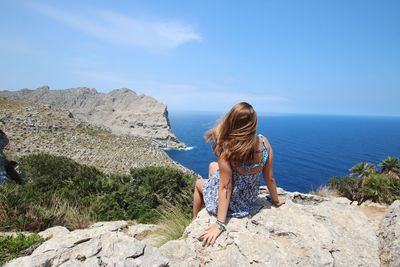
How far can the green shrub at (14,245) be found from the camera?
14.3 ft

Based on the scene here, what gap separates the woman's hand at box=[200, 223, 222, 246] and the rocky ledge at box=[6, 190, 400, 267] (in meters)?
0.08

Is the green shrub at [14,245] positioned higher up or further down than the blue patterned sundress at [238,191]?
further down

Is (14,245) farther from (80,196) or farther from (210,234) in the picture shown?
(80,196)

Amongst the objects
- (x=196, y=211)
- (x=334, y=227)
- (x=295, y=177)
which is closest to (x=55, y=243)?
(x=196, y=211)

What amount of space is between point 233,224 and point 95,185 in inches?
338

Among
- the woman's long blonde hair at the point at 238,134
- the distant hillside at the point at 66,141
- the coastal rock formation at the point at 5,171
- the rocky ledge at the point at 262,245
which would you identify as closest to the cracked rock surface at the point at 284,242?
the rocky ledge at the point at 262,245

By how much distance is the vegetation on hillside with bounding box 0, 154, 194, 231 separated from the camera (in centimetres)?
693

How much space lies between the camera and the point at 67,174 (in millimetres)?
13719

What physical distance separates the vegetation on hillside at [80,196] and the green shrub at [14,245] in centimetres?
169

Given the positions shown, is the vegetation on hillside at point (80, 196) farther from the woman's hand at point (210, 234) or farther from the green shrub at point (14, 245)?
the woman's hand at point (210, 234)

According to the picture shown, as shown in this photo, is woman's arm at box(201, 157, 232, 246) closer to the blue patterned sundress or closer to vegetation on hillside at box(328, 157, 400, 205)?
the blue patterned sundress

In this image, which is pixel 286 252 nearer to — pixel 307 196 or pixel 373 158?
pixel 307 196

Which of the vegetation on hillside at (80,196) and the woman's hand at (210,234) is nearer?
the woman's hand at (210,234)

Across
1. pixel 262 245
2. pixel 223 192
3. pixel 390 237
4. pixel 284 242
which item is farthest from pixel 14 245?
pixel 390 237
